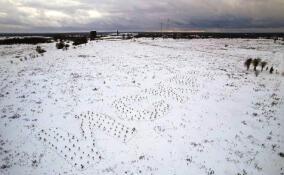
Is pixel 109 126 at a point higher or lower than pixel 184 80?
lower

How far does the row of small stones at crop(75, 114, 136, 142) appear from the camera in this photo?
28.2 feet

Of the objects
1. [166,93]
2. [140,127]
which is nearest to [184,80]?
[166,93]

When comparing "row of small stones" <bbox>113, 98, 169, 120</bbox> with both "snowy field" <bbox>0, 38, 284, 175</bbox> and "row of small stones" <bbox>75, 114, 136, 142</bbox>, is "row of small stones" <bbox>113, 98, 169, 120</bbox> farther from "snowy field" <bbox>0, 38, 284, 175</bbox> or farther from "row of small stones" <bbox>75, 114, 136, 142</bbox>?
"row of small stones" <bbox>75, 114, 136, 142</bbox>

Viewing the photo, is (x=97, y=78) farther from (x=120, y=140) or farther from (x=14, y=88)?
(x=120, y=140)

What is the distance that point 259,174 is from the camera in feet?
20.6

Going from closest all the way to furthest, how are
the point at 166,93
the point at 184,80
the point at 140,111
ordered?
the point at 140,111 → the point at 166,93 → the point at 184,80

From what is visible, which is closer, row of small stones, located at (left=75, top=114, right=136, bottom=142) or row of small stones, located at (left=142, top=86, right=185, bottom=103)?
row of small stones, located at (left=75, top=114, right=136, bottom=142)

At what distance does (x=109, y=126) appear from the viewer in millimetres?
9227

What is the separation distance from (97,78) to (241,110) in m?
14.0

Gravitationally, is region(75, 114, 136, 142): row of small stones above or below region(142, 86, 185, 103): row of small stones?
below

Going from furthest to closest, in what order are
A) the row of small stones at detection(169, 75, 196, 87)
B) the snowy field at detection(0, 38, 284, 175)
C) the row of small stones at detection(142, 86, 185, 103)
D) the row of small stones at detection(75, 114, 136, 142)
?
the row of small stones at detection(169, 75, 196, 87) → the row of small stones at detection(142, 86, 185, 103) → the row of small stones at detection(75, 114, 136, 142) → the snowy field at detection(0, 38, 284, 175)

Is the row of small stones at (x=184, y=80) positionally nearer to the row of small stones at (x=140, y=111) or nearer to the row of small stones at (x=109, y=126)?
the row of small stones at (x=140, y=111)

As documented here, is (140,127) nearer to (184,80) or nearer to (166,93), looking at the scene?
(166,93)

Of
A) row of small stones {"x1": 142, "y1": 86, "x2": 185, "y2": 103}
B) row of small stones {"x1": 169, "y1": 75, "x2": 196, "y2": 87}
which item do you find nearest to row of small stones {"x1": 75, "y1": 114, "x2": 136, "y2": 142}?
row of small stones {"x1": 142, "y1": 86, "x2": 185, "y2": 103}
